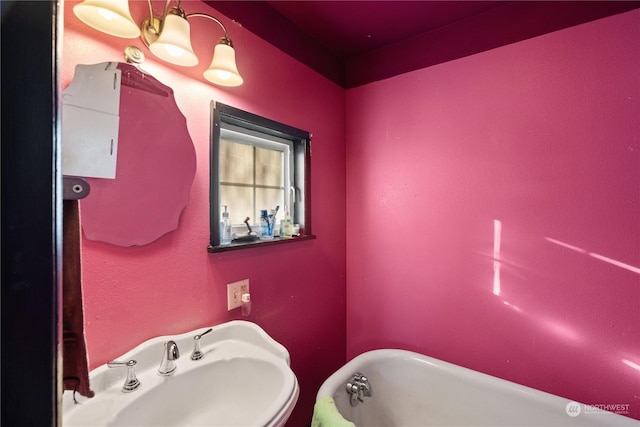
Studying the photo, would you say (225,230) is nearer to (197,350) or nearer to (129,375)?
(197,350)

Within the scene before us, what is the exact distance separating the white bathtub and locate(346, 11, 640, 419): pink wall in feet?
0.67

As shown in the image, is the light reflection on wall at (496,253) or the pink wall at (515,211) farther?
the light reflection on wall at (496,253)

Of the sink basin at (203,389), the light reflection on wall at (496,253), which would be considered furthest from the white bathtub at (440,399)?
the light reflection on wall at (496,253)

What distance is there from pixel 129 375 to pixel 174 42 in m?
1.12

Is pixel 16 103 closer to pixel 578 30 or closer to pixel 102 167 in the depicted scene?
pixel 102 167

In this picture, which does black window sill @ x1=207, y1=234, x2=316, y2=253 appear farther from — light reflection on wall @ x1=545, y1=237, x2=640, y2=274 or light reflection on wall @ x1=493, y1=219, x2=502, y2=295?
light reflection on wall @ x1=545, y1=237, x2=640, y2=274

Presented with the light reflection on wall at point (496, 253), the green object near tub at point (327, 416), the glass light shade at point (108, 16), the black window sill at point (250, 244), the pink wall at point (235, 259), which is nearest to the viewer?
the glass light shade at point (108, 16)

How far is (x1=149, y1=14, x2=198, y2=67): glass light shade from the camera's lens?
944mm

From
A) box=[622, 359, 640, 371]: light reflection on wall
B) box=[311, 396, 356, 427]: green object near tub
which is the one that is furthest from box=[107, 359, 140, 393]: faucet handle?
box=[622, 359, 640, 371]: light reflection on wall

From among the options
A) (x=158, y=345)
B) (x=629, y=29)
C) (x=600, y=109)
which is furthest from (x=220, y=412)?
(x=629, y=29)

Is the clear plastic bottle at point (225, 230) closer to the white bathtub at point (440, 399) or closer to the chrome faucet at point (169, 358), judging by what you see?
the chrome faucet at point (169, 358)

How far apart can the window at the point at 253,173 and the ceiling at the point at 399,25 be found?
478 mm

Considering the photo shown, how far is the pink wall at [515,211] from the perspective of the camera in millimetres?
1262

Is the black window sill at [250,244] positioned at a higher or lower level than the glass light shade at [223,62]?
lower
